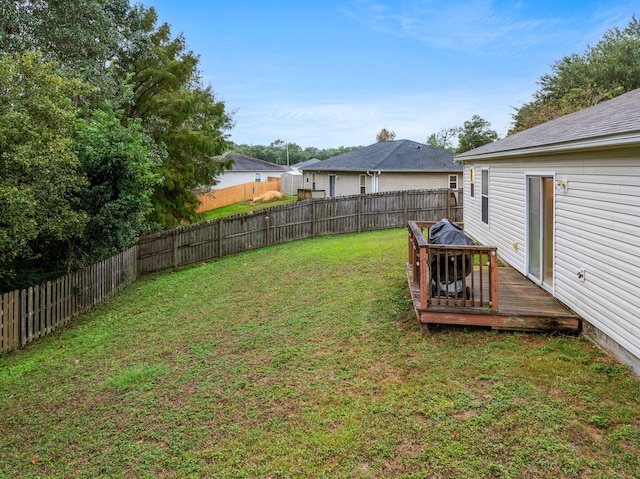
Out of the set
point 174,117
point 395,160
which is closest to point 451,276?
point 174,117

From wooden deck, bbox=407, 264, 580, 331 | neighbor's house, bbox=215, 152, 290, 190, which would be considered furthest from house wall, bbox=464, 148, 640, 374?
neighbor's house, bbox=215, 152, 290, 190

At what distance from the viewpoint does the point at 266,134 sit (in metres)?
75.7

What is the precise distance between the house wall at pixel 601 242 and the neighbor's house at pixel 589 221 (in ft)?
0.03

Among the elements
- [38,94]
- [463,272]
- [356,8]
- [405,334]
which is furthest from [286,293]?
[356,8]

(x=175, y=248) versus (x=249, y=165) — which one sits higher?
(x=249, y=165)

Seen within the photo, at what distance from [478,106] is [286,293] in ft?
110

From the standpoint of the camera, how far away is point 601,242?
15.8 feet

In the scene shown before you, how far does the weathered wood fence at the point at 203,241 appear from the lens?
708 centimetres

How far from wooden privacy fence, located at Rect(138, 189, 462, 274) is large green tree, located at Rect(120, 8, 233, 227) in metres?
2.57

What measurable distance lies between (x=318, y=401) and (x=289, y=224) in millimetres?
11087

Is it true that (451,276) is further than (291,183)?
No

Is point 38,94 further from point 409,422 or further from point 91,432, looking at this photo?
point 409,422

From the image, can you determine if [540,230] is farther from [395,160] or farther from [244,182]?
[244,182]

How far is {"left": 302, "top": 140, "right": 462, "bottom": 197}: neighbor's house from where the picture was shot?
21.9 metres
